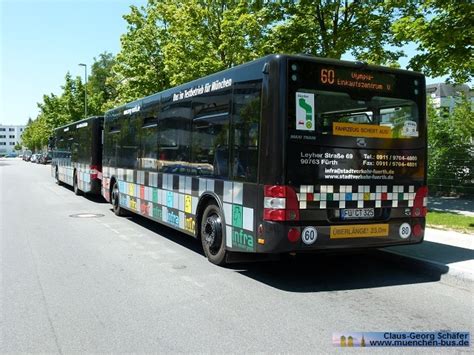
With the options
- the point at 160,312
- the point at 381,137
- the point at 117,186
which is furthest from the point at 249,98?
the point at 117,186

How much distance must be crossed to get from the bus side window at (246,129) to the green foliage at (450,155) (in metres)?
12.8

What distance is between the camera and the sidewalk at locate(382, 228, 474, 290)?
22.0ft

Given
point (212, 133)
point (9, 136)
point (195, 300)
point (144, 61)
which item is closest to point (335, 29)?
point (212, 133)

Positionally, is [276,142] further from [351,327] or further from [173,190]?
[173,190]

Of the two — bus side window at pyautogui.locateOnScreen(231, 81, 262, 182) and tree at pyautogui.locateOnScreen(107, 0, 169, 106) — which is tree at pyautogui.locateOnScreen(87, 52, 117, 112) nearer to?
tree at pyautogui.locateOnScreen(107, 0, 169, 106)

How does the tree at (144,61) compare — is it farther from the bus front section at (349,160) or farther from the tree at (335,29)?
the bus front section at (349,160)

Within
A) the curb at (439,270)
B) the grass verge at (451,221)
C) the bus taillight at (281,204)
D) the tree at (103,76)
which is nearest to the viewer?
the bus taillight at (281,204)

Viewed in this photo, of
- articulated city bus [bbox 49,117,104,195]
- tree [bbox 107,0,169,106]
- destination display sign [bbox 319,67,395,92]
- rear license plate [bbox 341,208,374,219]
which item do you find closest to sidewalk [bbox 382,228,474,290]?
rear license plate [bbox 341,208,374,219]

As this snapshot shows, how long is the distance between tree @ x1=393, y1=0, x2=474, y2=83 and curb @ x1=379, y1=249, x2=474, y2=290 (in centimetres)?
593

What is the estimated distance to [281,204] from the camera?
603 cm

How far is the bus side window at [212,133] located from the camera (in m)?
7.27

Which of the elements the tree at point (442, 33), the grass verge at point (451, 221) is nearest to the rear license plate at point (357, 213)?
the grass verge at point (451, 221)

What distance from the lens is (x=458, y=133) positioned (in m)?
18.5

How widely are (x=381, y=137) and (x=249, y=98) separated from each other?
1889 millimetres
